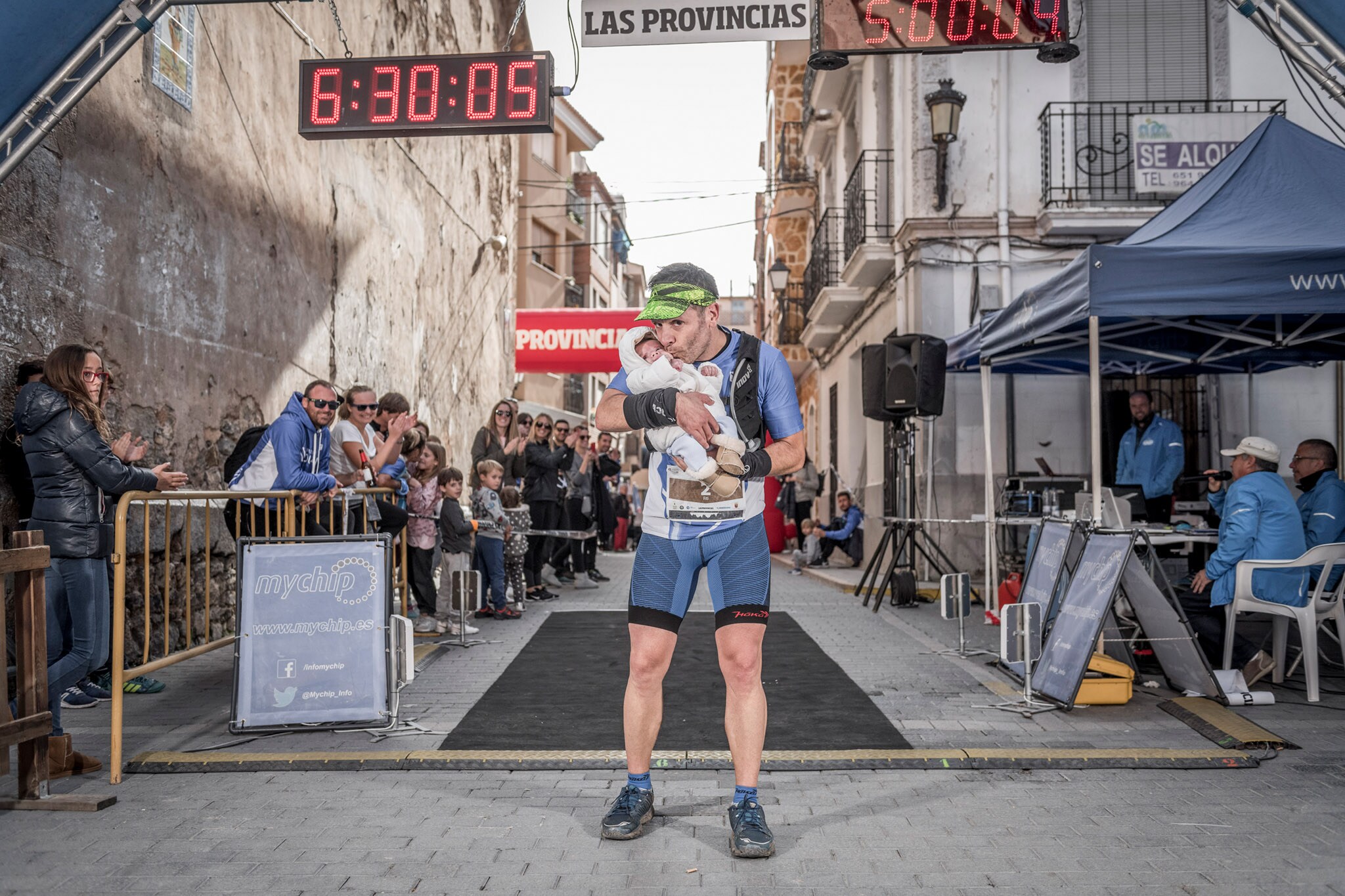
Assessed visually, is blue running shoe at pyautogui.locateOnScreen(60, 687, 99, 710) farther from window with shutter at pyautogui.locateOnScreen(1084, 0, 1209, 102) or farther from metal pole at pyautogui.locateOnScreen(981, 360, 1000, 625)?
window with shutter at pyautogui.locateOnScreen(1084, 0, 1209, 102)

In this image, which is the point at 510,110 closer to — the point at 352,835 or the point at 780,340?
the point at 352,835

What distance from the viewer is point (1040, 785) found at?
15.6 ft

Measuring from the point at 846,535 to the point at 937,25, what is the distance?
36.9 feet

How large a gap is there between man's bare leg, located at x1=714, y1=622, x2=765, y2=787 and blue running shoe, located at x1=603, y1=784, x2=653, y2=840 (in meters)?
0.37

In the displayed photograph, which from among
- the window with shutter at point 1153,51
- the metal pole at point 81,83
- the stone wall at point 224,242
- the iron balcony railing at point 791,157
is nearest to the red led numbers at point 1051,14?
the metal pole at point 81,83

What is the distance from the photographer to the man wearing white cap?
265 inches

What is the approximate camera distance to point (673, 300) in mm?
3971

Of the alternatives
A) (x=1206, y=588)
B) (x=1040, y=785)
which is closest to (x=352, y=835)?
(x=1040, y=785)

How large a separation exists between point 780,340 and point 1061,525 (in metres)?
20.8

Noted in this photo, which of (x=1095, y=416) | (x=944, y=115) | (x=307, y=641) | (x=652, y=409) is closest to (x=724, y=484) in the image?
(x=652, y=409)

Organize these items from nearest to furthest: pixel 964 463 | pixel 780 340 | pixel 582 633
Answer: pixel 582 633
pixel 964 463
pixel 780 340

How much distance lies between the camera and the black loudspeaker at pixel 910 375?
Result: 1143 cm

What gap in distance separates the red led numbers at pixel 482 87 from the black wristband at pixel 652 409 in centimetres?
470

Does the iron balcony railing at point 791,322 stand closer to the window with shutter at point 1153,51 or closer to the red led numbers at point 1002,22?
the window with shutter at point 1153,51
